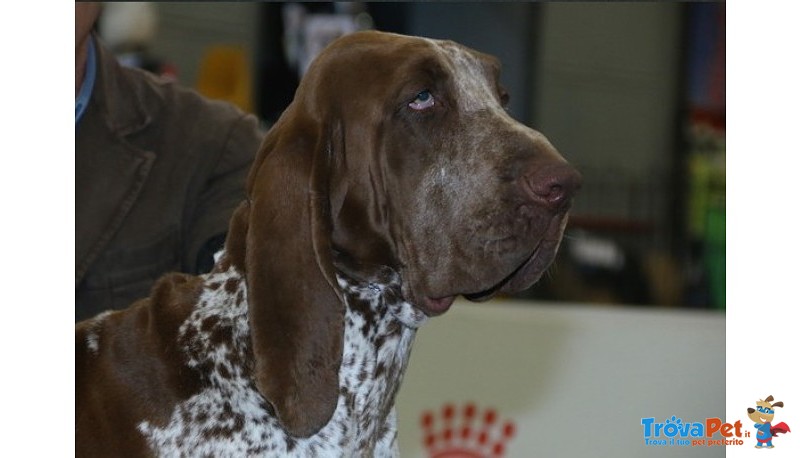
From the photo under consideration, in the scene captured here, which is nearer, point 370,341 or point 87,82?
point 370,341

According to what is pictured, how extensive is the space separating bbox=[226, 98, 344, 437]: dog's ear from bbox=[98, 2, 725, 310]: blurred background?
348cm

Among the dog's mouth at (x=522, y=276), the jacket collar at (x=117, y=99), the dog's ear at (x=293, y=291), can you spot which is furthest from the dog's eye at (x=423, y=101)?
the jacket collar at (x=117, y=99)

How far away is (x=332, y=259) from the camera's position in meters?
2.00

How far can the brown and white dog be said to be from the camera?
1934 mm

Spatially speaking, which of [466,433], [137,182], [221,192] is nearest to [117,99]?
[137,182]

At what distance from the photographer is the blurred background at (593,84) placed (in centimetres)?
675

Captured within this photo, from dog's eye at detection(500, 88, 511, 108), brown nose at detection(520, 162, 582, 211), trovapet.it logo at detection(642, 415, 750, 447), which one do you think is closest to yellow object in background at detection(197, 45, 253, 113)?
trovapet.it logo at detection(642, 415, 750, 447)

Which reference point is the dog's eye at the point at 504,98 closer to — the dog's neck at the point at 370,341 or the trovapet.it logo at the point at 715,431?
the dog's neck at the point at 370,341

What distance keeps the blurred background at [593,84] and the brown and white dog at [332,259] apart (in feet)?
11.2

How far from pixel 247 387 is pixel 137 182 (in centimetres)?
91

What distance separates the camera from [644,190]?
31.7 ft

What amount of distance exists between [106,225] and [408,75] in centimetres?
107

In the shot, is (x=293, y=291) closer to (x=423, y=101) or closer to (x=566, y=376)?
(x=423, y=101)

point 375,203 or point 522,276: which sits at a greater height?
point 375,203
